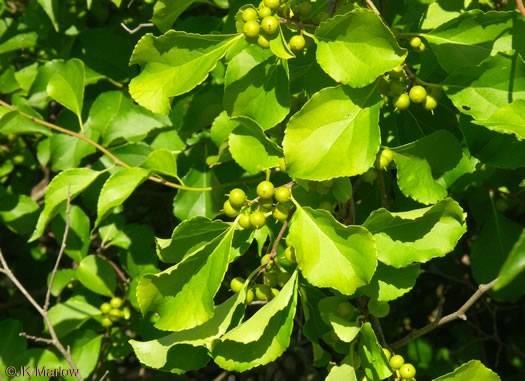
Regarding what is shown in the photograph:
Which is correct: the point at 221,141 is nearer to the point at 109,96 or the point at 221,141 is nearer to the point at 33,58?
the point at 109,96

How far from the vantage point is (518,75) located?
1311mm

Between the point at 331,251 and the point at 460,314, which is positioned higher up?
the point at 331,251

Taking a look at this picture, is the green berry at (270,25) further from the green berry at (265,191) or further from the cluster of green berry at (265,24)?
the green berry at (265,191)

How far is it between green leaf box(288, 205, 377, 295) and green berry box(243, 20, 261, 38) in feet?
1.22

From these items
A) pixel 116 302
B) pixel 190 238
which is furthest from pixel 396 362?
pixel 116 302

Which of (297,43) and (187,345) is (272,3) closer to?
(297,43)

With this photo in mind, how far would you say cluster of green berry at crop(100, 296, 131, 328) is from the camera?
84.5 inches

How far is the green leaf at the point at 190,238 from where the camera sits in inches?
54.7

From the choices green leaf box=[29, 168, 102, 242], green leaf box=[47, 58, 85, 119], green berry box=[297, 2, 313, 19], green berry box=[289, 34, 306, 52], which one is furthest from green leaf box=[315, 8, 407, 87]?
green leaf box=[47, 58, 85, 119]

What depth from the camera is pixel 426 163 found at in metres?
1.44

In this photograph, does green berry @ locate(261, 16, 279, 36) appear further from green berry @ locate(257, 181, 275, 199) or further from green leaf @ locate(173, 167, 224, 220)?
green leaf @ locate(173, 167, 224, 220)

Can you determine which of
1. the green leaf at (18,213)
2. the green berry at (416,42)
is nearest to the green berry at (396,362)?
the green berry at (416,42)

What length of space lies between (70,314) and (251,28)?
1253mm

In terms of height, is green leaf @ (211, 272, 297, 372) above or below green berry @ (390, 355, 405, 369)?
above
